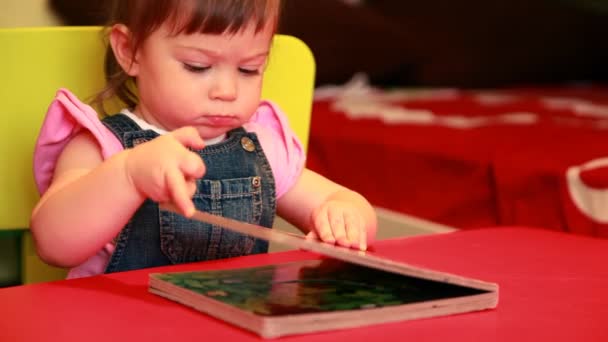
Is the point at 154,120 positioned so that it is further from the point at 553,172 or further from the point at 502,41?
the point at 502,41

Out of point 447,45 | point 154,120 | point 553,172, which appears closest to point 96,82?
point 154,120

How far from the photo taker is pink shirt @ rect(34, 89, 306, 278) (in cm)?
90

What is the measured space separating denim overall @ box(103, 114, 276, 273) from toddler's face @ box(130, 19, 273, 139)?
40 millimetres

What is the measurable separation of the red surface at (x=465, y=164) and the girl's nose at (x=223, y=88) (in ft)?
2.46

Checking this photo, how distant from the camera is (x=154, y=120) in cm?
95

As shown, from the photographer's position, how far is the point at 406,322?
0.64 m

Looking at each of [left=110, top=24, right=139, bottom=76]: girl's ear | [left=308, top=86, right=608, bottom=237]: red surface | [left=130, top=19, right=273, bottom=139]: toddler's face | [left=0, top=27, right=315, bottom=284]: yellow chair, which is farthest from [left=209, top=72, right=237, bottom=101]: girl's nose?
[left=308, top=86, right=608, bottom=237]: red surface

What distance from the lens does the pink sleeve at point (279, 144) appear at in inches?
39.9

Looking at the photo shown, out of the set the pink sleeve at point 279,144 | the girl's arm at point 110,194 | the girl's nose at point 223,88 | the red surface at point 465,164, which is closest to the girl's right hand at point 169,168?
the girl's arm at point 110,194

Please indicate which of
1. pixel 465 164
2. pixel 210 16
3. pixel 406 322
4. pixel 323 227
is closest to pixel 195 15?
pixel 210 16

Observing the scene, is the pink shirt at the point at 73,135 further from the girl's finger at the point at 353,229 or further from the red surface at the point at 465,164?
the red surface at the point at 465,164

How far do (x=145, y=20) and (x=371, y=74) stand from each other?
148cm

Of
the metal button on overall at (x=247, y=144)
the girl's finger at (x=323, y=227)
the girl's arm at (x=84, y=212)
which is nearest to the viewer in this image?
the girl's arm at (x=84, y=212)

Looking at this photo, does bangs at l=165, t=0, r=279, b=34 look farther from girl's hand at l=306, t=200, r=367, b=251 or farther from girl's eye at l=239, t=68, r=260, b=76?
girl's hand at l=306, t=200, r=367, b=251
